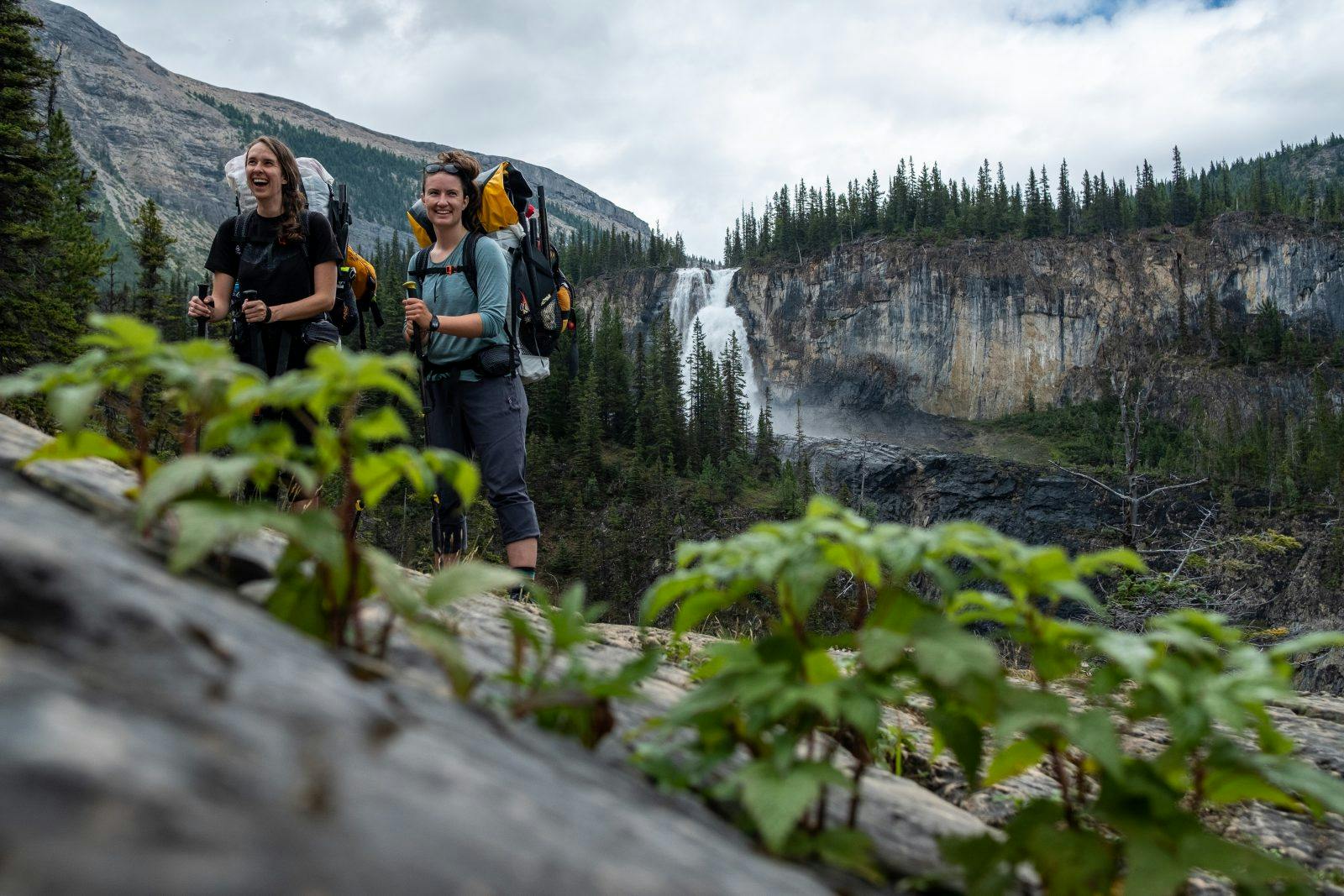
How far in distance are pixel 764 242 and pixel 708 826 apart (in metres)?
106

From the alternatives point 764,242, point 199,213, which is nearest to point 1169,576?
point 764,242

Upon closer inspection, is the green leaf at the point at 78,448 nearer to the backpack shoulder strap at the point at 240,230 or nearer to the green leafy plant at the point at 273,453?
the green leafy plant at the point at 273,453

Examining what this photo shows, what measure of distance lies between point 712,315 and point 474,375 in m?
93.6

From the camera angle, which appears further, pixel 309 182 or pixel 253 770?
pixel 309 182

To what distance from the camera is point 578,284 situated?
107m

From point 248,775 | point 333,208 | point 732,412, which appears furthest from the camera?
point 732,412

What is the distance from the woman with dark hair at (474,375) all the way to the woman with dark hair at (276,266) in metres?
0.60

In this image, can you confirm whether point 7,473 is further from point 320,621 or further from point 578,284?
point 578,284

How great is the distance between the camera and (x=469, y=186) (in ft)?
15.2

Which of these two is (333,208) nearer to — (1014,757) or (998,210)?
(1014,757)

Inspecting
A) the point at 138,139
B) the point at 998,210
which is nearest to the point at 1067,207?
the point at 998,210

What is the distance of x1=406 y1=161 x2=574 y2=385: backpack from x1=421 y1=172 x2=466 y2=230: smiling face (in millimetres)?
163

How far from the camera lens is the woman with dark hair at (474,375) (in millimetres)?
4363

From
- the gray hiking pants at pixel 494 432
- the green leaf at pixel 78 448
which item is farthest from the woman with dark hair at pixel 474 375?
the green leaf at pixel 78 448
